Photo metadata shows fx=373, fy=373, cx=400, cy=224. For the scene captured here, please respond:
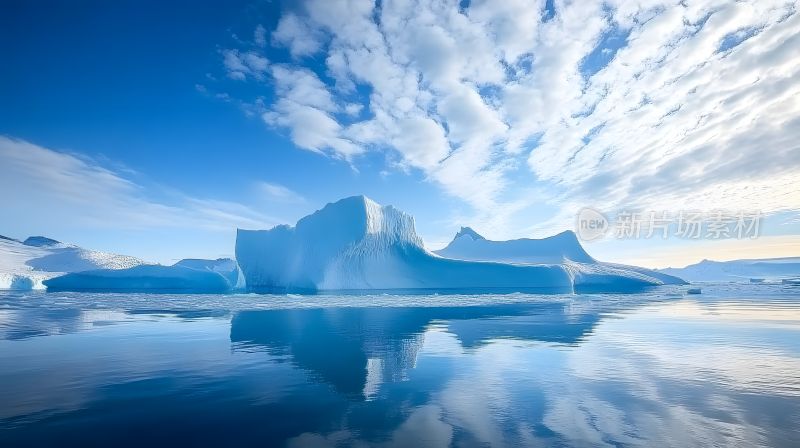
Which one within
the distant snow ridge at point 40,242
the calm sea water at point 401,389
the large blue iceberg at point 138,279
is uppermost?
the distant snow ridge at point 40,242

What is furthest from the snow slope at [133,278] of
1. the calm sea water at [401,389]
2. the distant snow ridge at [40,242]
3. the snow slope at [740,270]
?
the snow slope at [740,270]

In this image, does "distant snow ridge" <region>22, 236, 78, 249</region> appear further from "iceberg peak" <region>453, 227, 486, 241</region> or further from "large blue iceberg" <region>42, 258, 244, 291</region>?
"iceberg peak" <region>453, 227, 486, 241</region>

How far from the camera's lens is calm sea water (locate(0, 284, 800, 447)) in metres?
2.62

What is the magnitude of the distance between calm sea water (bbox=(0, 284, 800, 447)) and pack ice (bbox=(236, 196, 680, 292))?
21.7 meters

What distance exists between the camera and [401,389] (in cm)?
372

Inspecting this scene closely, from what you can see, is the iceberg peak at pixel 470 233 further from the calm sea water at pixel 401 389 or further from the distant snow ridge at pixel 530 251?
the calm sea water at pixel 401 389

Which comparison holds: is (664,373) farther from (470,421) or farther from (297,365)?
(297,365)

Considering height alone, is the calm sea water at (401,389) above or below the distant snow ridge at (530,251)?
below

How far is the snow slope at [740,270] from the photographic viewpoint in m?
85.3

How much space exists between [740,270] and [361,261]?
359 ft

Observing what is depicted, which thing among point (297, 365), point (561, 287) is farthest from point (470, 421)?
point (561, 287)

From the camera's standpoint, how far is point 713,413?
3016 millimetres

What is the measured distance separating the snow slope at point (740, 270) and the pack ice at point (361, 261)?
84.6 meters

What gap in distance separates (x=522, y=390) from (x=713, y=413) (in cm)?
148
